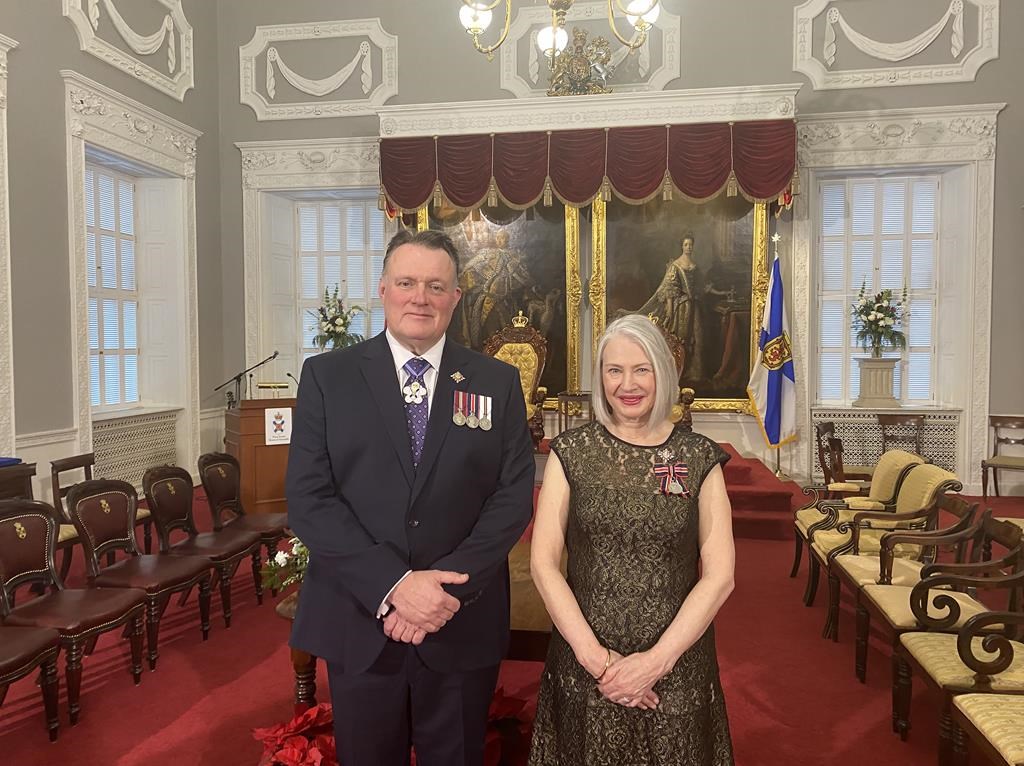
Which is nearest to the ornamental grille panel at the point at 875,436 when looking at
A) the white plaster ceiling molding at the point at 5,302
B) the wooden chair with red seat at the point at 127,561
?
the wooden chair with red seat at the point at 127,561

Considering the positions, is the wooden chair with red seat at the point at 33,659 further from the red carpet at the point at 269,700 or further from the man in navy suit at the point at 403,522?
the man in navy suit at the point at 403,522

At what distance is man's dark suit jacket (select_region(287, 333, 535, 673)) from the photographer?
1.86 metres

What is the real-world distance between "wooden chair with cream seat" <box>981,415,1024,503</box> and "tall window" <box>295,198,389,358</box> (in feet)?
23.9

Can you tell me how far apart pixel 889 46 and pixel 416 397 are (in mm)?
8557

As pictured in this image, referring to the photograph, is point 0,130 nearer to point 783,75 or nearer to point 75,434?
point 75,434

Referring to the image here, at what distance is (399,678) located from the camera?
1.89 metres

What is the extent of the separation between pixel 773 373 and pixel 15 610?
7.25 metres

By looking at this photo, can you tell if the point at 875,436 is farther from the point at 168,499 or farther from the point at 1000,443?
the point at 168,499

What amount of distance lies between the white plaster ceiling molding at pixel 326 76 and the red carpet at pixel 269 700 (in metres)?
6.72

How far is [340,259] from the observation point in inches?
395

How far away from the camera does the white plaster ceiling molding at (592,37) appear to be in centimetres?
857

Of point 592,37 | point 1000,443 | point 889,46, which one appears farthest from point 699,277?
point 1000,443

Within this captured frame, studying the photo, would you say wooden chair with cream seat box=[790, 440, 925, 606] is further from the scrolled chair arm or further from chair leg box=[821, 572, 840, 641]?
the scrolled chair arm

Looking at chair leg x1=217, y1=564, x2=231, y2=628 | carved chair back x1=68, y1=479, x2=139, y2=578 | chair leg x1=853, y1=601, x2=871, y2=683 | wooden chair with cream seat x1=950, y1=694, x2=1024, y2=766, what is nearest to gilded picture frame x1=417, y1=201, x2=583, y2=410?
chair leg x1=217, y1=564, x2=231, y2=628
